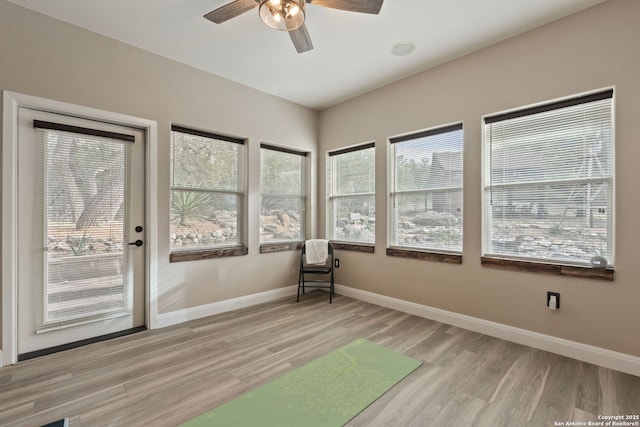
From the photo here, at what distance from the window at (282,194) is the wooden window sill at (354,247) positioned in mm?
575

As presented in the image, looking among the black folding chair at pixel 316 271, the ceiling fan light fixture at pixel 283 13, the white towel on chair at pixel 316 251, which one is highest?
the ceiling fan light fixture at pixel 283 13

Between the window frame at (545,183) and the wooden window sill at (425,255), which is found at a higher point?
the window frame at (545,183)

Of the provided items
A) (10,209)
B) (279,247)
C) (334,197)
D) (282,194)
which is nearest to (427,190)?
(334,197)

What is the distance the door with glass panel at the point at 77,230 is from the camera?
97.0 inches

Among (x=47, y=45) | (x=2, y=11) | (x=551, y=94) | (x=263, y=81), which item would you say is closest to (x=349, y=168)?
(x=263, y=81)

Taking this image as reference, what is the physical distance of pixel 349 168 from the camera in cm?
437

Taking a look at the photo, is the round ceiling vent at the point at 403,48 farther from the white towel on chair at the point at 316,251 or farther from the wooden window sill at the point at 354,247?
the white towel on chair at the point at 316,251

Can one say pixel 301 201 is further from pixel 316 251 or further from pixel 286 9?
pixel 286 9

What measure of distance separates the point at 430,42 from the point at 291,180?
2.50 metres

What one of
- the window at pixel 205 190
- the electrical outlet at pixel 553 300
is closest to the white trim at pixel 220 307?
the window at pixel 205 190

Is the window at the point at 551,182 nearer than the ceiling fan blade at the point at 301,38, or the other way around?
the ceiling fan blade at the point at 301,38

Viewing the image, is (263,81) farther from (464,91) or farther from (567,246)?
(567,246)

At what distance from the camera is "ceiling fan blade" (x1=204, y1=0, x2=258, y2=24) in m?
1.95

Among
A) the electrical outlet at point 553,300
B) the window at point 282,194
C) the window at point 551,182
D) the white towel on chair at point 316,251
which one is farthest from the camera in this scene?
the white towel on chair at point 316,251
